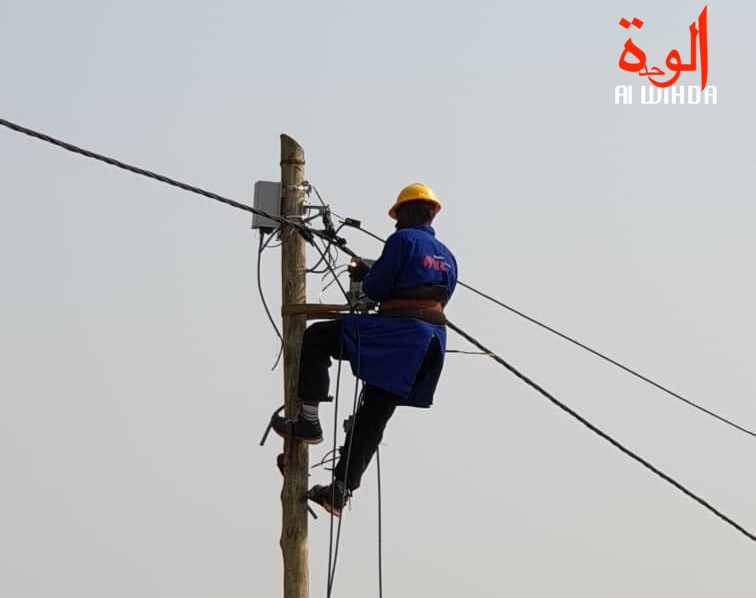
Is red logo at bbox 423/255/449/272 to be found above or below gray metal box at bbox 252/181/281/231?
below

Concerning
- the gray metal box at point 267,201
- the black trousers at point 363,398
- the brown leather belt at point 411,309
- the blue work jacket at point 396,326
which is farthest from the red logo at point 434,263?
the gray metal box at point 267,201

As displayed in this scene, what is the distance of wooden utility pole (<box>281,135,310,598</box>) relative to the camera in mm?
11602

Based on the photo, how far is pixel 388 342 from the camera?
11.3 metres

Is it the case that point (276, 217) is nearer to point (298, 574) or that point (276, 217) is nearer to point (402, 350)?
point (402, 350)

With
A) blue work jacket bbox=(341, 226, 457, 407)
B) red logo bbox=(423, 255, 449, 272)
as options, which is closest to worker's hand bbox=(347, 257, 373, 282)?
blue work jacket bbox=(341, 226, 457, 407)

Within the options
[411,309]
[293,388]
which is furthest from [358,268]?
[293,388]

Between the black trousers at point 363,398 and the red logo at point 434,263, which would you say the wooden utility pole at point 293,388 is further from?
the red logo at point 434,263

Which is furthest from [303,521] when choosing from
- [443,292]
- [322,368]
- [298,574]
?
[443,292]

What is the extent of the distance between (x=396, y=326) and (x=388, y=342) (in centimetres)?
12

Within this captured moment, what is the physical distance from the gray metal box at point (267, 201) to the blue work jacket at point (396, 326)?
880mm

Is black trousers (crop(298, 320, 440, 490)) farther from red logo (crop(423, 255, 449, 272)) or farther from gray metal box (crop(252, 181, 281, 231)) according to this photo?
gray metal box (crop(252, 181, 281, 231))

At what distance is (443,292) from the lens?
11406 mm

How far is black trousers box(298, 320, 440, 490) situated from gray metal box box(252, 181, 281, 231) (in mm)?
822

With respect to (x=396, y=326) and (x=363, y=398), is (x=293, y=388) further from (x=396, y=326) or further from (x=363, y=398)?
(x=396, y=326)
